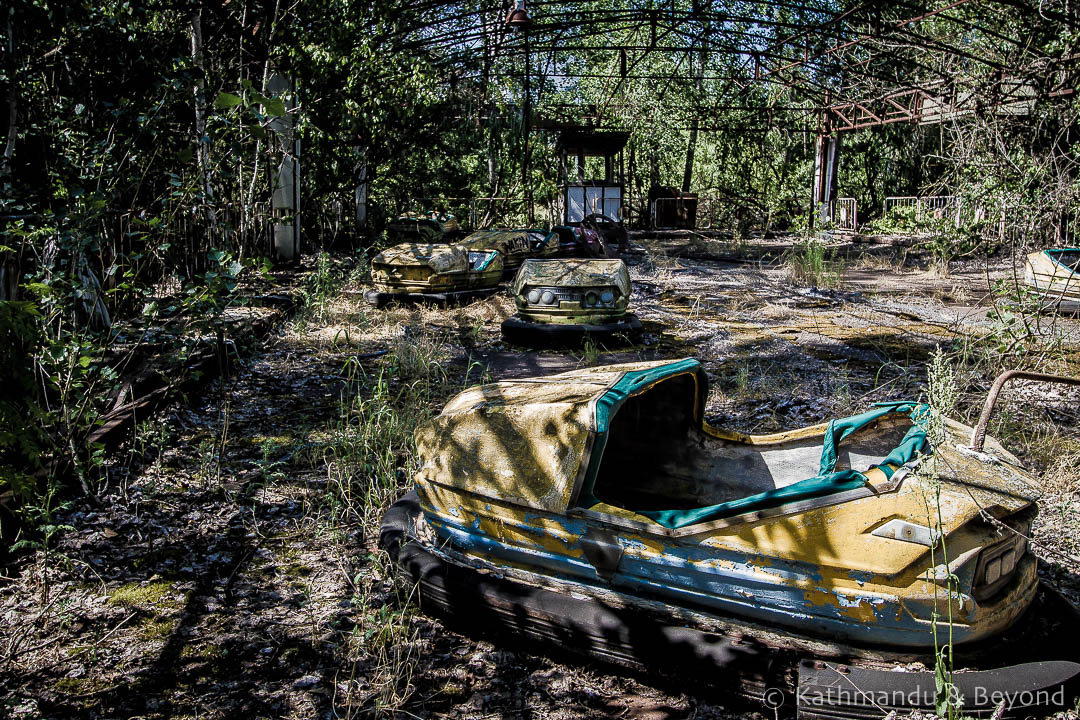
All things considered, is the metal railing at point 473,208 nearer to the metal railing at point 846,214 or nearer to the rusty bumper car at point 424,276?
the rusty bumper car at point 424,276

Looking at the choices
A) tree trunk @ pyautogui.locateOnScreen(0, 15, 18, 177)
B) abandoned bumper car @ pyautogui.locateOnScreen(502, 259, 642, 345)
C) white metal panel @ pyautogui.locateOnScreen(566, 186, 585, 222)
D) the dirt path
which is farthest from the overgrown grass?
tree trunk @ pyautogui.locateOnScreen(0, 15, 18, 177)

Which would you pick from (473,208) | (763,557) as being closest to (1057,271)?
(763,557)

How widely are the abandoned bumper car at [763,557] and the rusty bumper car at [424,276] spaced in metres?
5.41

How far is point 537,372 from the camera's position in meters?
5.88

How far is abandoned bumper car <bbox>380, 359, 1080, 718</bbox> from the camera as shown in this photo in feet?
6.39

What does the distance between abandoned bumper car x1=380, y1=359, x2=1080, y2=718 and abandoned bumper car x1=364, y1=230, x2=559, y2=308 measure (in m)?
5.42

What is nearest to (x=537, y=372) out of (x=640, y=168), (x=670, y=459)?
(x=670, y=459)

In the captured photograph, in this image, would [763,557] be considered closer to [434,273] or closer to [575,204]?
[434,273]

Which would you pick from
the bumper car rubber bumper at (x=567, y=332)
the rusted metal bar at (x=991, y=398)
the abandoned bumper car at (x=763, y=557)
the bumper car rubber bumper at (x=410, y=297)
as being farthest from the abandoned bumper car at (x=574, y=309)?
the rusted metal bar at (x=991, y=398)

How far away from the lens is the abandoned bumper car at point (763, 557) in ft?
6.39

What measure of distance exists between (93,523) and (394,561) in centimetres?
146

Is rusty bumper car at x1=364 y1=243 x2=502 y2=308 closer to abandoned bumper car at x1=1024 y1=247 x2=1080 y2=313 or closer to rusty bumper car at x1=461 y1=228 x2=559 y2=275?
rusty bumper car at x1=461 y1=228 x2=559 y2=275

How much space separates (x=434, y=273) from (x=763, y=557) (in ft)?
21.3

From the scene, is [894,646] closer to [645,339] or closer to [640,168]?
[645,339]
